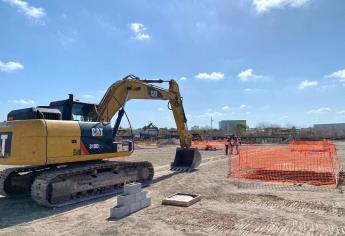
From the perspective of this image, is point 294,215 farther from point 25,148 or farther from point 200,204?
point 25,148

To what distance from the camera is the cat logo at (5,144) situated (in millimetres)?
10156

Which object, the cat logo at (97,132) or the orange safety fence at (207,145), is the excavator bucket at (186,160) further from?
the orange safety fence at (207,145)

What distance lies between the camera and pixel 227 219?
824cm

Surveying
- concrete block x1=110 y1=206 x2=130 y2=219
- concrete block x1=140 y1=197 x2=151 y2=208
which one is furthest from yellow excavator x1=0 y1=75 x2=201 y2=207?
concrete block x1=110 y1=206 x2=130 y2=219

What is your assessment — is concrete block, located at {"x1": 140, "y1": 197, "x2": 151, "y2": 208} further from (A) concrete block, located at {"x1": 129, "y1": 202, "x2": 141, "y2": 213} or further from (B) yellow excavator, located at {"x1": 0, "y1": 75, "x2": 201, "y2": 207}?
(B) yellow excavator, located at {"x1": 0, "y1": 75, "x2": 201, "y2": 207}

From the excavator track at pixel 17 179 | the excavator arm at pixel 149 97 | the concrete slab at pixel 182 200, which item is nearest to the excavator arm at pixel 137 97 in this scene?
the excavator arm at pixel 149 97

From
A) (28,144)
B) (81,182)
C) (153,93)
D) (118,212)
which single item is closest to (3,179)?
(28,144)

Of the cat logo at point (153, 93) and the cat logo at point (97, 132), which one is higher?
the cat logo at point (153, 93)

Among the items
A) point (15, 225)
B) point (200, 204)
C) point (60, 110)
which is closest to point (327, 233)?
point (200, 204)

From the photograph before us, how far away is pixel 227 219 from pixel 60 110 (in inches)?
244

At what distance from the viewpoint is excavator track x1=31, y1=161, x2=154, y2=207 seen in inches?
386

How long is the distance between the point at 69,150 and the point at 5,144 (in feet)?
5.39

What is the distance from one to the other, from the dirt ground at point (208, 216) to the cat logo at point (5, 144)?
137 cm

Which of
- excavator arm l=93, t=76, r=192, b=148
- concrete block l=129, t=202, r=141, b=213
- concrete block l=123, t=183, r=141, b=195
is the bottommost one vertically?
concrete block l=129, t=202, r=141, b=213
